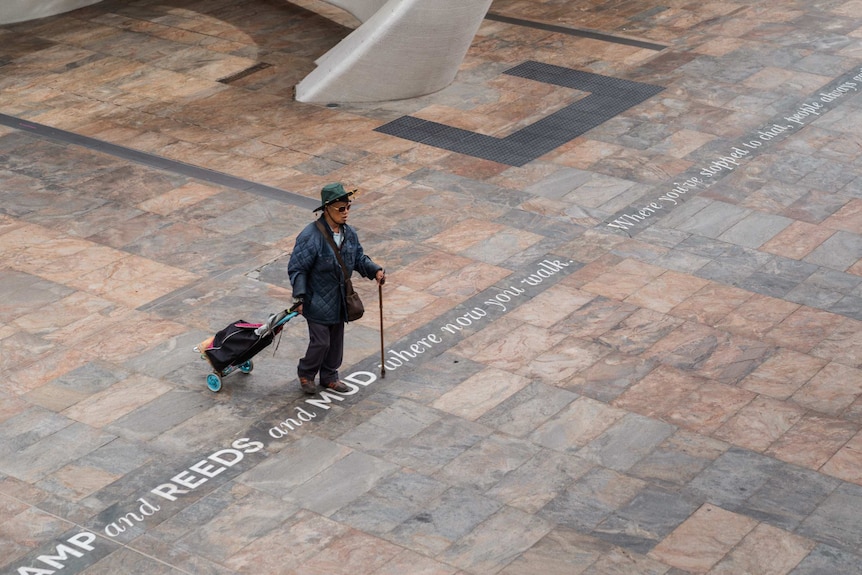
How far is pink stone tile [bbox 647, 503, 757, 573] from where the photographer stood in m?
9.17

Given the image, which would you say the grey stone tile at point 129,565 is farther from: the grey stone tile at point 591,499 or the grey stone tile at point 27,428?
the grey stone tile at point 591,499

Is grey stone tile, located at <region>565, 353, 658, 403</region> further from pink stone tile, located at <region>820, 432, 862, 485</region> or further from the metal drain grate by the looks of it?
the metal drain grate

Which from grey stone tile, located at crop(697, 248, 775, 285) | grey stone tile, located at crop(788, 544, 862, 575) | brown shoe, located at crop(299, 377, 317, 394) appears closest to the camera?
grey stone tile, located at crop(788, 544, 862, 575)

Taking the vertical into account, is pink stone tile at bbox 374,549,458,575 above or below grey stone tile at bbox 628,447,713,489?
below

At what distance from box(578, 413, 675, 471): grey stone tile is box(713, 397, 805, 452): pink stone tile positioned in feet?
1.56

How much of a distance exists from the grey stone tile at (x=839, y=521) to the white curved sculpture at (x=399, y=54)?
9.25 meters

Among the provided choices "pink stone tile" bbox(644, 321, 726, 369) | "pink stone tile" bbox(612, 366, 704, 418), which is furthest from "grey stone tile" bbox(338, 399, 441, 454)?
"pink stone tile" bbox(644, 321, 726, 369)

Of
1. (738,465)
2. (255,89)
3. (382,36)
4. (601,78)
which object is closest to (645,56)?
(601,78)

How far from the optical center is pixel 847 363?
38.5 ft

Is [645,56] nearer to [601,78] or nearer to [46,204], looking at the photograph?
[601,78]

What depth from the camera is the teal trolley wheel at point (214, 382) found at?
1124cm

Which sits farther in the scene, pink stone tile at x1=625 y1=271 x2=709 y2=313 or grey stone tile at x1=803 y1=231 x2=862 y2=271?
grey stone tile at x1=803 y1=231 x2=862 y2=271

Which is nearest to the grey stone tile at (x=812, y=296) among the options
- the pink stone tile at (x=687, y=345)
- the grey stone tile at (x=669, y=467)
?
the pink stone tile at (x=687, y=345)

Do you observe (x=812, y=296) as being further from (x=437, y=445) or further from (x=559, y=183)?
(x=437, y=445)
